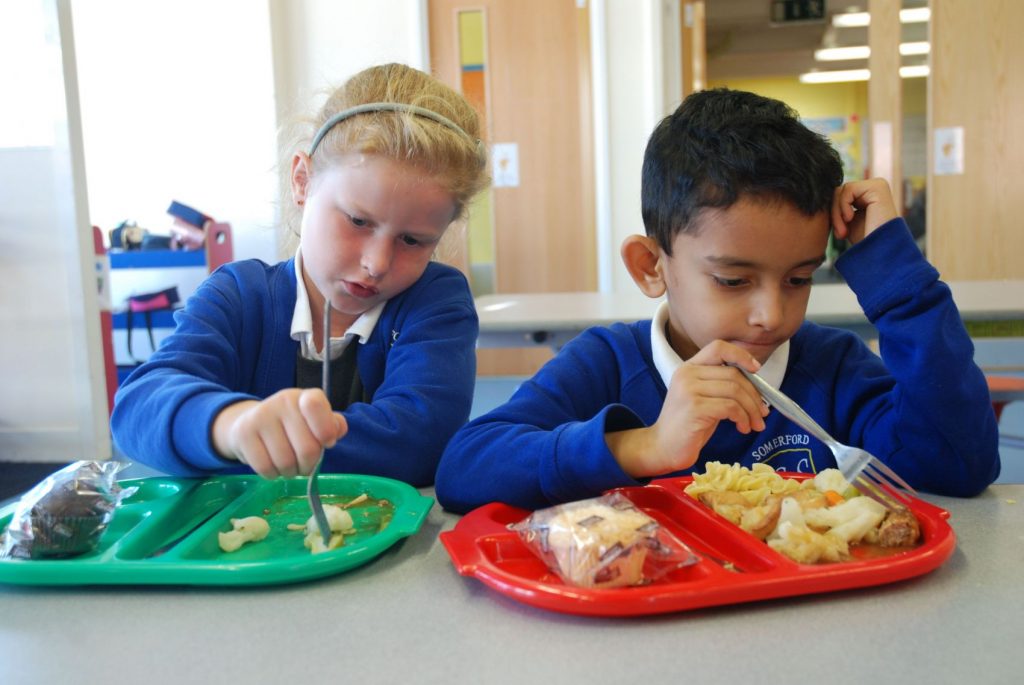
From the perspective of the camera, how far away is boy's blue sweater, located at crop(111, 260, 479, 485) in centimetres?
86

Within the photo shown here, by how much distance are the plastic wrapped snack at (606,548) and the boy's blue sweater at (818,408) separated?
15cm

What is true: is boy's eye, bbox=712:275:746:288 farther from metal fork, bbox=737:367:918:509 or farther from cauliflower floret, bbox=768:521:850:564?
cauliflower floret, bbox=768:521:850:564

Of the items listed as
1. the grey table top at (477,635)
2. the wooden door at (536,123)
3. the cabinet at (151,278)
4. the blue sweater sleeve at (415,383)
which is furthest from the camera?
the wooden door at (536,123)

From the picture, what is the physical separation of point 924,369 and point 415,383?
579 mm

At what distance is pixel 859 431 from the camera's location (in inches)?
40.7

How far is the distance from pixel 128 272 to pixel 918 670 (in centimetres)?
485

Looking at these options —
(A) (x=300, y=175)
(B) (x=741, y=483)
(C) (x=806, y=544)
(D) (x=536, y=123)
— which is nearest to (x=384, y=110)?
(A) (x=300, y=175)

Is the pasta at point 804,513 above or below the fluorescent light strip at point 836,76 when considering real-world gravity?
below

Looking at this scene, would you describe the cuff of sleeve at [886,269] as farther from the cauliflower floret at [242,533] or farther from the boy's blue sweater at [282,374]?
the cauliflower floret at [242,533]

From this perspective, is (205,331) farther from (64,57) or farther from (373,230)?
(64,57)

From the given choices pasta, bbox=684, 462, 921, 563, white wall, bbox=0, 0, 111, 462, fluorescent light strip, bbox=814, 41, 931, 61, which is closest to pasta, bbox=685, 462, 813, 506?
pasta, bbox=684, 462, 921, 563

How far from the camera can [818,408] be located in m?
1.05

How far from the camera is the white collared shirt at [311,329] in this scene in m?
1.21

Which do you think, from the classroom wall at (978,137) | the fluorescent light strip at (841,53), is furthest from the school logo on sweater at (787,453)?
the fluorescent light strip at (841,53)
